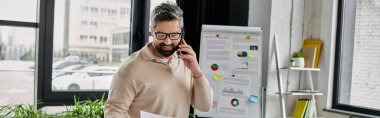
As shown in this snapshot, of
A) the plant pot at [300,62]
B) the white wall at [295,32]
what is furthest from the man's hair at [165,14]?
the plant pot at [300,62]

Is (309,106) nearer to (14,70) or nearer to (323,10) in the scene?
(323,10)

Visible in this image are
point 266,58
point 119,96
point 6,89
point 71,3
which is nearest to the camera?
point 119,96

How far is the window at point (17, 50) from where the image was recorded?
3348mm

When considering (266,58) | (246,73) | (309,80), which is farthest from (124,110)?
(309,80)

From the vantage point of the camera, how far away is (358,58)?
3.70 metres

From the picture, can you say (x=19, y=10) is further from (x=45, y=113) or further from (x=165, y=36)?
(x=165, y=36)

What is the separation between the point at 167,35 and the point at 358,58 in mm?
2857

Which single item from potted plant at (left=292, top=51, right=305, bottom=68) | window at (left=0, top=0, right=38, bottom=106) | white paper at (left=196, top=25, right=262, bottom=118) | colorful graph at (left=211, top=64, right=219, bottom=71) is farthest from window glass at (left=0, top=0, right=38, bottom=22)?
potted plant at (left=292, top=51, right=305, bottom=68)

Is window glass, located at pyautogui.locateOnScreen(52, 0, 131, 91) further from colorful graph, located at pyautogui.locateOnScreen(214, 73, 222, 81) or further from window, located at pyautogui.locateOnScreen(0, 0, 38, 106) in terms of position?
colorful graph, located at pyautogui.locateOnScreen(214, 73, 222, 81)

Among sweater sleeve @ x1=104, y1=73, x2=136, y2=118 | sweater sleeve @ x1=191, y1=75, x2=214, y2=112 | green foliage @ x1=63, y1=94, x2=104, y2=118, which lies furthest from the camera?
green foliage @ x1=63, y1=94, x2=104, y2=118

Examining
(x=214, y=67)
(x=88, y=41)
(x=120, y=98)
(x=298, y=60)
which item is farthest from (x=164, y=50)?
(x=298, y=60)

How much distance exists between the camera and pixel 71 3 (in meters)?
3.64

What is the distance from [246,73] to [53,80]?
Result: 5.97 ft

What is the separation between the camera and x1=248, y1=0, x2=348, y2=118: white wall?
Result: 151 inches
